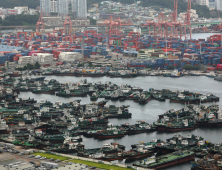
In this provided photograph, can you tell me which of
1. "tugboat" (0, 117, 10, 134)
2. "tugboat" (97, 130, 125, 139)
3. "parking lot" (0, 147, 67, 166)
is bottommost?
"tugboat" (97, 130, 125, 139)

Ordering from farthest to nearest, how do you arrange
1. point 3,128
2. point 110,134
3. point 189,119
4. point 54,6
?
point 54,6 → point 189,119 → point 3,128 → point 110,134

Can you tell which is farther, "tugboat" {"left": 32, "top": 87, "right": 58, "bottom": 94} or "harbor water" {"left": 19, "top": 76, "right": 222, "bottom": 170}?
"tugboat" {"left": 32, "top": 87, "right": 58, "bottom": 94}

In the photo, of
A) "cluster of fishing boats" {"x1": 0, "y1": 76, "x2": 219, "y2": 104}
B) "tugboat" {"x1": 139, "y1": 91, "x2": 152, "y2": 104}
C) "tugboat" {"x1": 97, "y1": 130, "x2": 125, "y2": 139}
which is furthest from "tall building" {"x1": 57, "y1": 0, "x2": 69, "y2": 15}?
"tugboat" {"x1": 97, "y1": 130, "x2": 125, "y2": 139}

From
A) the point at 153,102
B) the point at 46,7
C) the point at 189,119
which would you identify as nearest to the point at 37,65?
the point at 153,102

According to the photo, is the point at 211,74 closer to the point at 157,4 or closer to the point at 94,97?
the point at 94,97

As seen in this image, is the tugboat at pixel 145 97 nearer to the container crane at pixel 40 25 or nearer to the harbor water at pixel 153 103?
the harbor water at pixel 153 103

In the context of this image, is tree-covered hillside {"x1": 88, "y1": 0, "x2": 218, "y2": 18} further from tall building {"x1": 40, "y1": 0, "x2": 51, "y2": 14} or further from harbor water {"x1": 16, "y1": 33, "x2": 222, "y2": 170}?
harbor water {"x1": 16, "y1": 33, "x2": 222, "y2": 170}

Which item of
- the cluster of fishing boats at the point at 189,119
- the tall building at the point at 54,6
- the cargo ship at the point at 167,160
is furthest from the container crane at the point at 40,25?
the cargo ship at the point at 167,160

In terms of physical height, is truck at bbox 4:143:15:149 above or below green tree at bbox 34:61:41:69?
below

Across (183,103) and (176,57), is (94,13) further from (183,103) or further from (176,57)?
(183,103)
